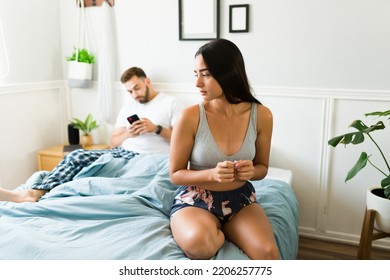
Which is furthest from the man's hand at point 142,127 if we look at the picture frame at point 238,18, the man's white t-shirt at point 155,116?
the picture frame at point 238,18

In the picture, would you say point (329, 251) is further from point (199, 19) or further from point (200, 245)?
point (199, 19)

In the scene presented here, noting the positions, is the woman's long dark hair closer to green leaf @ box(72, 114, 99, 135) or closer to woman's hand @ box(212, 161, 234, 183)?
woman's hand @ box(212, 161, 234, 183)

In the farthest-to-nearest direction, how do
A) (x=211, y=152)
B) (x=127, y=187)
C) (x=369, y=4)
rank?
(x=369, y=4), (x=127, y=187), (x=211, y=152)

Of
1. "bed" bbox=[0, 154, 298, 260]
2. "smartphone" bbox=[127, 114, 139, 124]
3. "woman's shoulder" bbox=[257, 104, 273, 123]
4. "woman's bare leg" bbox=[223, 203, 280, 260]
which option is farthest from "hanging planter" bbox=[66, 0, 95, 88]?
"woman's bare leg" bbox=[223, 203, 280, 260]

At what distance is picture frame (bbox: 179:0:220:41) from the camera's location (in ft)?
8.21

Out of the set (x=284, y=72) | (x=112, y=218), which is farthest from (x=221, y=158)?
(x=284, y=72)

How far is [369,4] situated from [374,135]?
0.75 meters

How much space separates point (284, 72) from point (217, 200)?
124 centimetres

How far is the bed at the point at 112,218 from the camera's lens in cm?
130

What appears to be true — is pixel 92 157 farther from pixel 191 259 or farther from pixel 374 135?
pixel 374 135

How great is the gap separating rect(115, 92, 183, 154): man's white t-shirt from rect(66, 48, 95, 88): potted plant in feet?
1.86

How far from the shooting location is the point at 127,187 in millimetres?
1841

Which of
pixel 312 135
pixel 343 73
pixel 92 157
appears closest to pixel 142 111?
pixel 92 157

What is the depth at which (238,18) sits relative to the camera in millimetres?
2439
